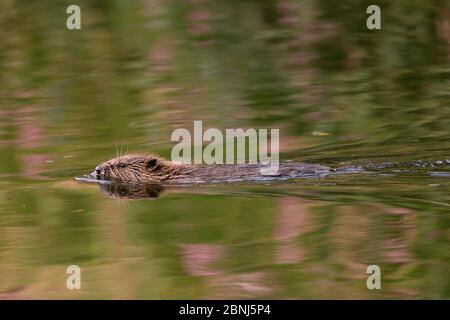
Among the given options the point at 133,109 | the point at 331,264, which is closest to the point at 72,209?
the point at 331,264

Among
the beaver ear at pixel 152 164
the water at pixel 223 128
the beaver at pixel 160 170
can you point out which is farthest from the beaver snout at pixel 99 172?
the beaver ear at pixel 152 164

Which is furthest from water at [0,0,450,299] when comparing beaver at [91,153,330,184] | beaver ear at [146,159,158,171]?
beaver ear at [146,159,158,171]

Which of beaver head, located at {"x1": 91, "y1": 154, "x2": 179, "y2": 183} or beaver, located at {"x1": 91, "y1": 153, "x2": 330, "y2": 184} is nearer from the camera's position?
beaver, located at {"x1": 91, "y1": 153, "x2": 330, "y2": 184}

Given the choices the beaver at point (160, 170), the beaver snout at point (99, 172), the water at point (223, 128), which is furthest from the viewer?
the beaver snout at point (99, 172)

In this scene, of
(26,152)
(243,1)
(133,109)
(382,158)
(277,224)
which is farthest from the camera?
(243,1)

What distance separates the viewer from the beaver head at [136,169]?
9.34 meters

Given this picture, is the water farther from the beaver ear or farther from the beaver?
the beaver ear

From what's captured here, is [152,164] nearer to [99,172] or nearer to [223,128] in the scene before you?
[99,172]

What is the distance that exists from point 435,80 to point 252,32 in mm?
4034

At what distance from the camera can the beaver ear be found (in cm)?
935

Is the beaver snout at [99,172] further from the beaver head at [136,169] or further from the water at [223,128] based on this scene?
the water at [223,128]

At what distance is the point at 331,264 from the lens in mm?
6832

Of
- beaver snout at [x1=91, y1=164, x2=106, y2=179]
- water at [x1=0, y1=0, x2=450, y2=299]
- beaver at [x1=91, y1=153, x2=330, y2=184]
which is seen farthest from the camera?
beaver snout at [x1=91, y1=164, x2=106, y2=179]

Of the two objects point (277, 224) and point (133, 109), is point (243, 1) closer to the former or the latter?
point (133, 109)
